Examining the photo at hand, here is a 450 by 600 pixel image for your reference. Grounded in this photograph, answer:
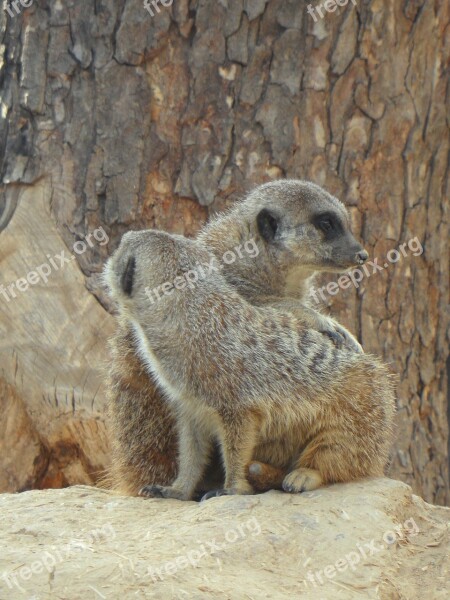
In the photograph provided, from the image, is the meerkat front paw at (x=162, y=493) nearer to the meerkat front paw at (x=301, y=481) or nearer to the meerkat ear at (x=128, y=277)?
the meerkat front paw at (x=301, y=481)

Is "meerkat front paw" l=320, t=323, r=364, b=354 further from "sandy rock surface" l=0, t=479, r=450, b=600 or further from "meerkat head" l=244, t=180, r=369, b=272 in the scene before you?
"sandy rock surface" l=0, t=479, r=450, b=600

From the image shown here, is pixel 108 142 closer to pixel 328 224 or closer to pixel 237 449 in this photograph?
pixel 328 224

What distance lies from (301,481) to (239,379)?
0.50 metres

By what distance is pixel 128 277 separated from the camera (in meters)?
4.11

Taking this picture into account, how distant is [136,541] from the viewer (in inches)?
146

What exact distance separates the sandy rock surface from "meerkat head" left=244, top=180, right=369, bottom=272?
4.13 feet

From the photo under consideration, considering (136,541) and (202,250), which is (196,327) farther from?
(136,541)

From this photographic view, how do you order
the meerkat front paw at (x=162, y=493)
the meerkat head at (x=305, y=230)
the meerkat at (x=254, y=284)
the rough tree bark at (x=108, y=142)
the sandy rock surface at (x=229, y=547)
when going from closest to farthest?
the sandy rock surface at (x=229, y=547), the meerkat front paw at (x=162, y=493), the meerkat at (x=254, y=284), the meerkat head at (x=305, y=230), the rough tree bark at (x=108, y=142)

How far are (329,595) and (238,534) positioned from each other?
418 millimetres

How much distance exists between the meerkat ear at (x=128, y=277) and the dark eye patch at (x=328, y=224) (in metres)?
1.30

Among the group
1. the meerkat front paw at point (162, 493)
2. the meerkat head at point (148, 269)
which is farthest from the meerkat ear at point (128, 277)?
the meerkat front paw at point (162, 493)

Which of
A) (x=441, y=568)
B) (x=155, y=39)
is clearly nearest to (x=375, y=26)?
(x=155, y=39)

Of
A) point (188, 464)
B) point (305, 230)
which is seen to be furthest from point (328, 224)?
point (188, 464)

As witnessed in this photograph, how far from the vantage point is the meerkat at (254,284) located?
14.9 ft
